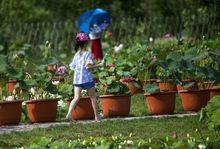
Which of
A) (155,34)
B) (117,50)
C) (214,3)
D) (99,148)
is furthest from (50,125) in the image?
(155,34)

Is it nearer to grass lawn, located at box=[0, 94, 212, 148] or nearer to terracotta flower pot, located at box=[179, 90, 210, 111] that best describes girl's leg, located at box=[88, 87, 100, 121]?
grass lawn, located at box=[0, 94, 212, 148]

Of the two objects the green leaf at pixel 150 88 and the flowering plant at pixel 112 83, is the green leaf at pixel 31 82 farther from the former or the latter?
the green leaf at pixel 150 88

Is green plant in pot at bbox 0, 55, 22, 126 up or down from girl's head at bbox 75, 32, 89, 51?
down

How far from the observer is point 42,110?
12422 millimetres

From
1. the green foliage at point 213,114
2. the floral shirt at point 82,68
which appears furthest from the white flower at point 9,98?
the green foliage at point 213,114

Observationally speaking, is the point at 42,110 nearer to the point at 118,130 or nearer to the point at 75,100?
the point at 75,100

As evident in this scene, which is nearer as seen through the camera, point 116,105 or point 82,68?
point 82,68

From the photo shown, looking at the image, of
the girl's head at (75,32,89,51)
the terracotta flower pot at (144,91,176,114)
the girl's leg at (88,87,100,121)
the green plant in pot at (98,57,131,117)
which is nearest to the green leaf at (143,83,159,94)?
the terracotta flower pot at (144,91,176,114)

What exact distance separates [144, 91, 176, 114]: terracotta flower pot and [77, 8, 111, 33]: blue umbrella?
435 inches

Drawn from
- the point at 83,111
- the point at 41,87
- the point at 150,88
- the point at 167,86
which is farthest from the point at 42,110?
the point at 167,86

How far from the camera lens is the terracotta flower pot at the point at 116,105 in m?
12.7

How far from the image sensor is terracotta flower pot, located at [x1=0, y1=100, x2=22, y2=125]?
39.7ft

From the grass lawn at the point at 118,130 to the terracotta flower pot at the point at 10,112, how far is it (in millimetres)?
1026

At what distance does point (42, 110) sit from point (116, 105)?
3.78 feet
